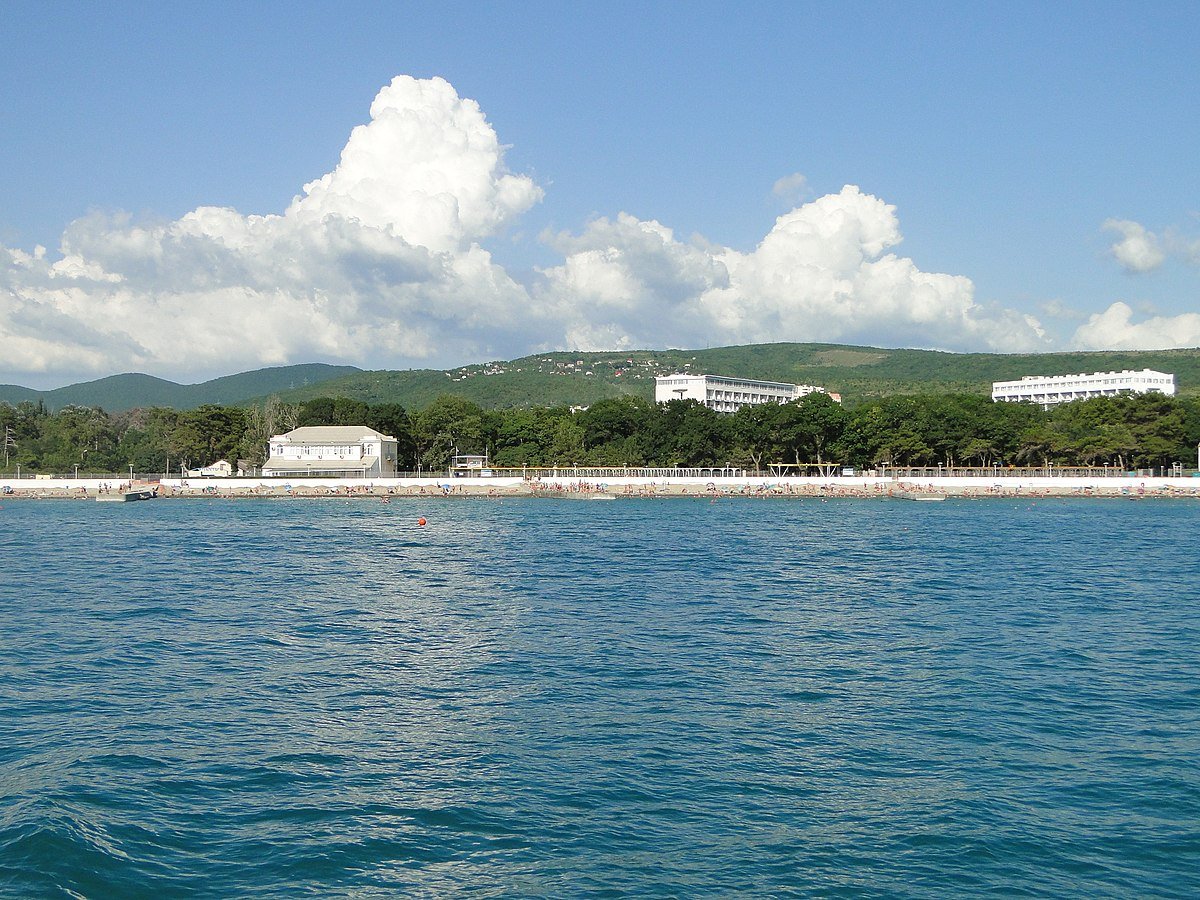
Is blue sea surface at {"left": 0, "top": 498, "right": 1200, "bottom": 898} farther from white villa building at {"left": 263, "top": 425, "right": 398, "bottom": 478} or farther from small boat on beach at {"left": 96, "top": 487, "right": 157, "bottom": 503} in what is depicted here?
white villa building at {"left": 263, "top": 425, "right": 398, "bottom": 478}

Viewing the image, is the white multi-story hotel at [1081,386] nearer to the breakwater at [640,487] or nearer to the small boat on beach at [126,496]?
the breakwater at [640,487]

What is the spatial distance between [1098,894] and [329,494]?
82827mm

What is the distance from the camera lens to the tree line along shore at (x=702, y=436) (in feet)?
316

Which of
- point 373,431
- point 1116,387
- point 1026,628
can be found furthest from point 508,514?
point 1116,387

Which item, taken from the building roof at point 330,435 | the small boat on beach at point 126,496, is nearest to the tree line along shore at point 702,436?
the building roof at point 330,435

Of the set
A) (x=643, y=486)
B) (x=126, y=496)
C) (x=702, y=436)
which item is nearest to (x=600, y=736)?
(x=643, y=486)

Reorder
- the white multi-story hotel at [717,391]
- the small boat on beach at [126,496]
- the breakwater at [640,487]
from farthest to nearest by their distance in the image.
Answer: the white multi-story hotel at [717,391] < the small boat on beach at [126,496] < the breakwater at [640,487]

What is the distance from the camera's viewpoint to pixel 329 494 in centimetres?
8756

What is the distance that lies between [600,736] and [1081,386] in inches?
6398

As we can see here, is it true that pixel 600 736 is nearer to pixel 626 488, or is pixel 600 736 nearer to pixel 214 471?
pixel 626 488

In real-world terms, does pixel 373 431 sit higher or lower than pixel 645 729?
higher

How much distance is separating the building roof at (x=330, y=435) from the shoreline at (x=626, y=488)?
19.2 feet

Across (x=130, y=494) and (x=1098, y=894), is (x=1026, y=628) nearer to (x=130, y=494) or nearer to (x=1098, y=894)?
(x=1098, y=894)

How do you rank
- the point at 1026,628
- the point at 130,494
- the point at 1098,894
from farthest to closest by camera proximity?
the point at 130,494 → the point at 1026,628 → the point at 1098,894
